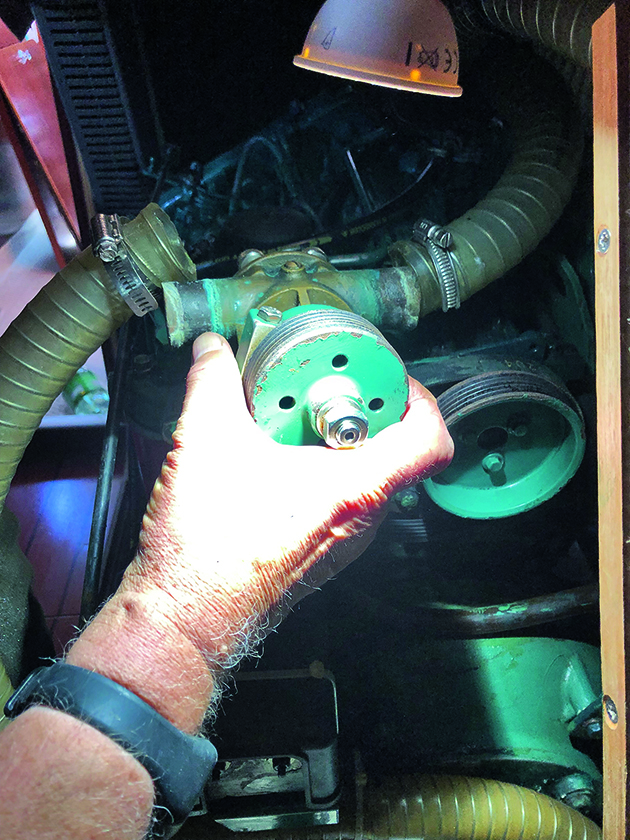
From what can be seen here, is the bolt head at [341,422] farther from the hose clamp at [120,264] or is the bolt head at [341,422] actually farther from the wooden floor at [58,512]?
the wooden floor at [58,512]

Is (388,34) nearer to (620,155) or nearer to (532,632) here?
(620,155)

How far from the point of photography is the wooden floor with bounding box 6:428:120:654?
1.64 meters

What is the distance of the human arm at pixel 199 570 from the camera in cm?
57

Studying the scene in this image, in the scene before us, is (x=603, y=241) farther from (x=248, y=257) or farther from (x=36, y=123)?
(x=36, y=123)

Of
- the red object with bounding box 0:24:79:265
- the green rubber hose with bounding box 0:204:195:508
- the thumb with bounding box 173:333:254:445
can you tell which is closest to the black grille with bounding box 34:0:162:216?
the red object with bounding box 0:24:79:265

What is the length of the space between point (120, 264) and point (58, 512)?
123 cm

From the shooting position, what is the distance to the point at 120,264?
99 centimetres

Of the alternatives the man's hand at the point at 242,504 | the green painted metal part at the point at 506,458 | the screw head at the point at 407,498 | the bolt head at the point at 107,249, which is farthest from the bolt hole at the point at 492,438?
the bolt head at the point at 107,249

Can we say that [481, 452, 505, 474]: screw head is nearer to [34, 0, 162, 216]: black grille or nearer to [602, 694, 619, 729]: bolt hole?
[602, 694, 619, 729]: bolt hole

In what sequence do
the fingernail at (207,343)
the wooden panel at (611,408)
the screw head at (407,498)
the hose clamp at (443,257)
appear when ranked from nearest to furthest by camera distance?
the wooden panel at (611,408) → the fingernail at (207,343) → the hose clamp at (443,257) → the screw head at (407,498)

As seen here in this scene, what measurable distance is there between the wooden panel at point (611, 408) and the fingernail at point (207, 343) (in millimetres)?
529

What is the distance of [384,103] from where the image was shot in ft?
4.78

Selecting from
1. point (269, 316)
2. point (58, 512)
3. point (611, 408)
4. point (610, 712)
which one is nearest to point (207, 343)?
point (269, 316)

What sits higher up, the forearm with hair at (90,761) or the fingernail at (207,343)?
the fingernail at (207,343)
